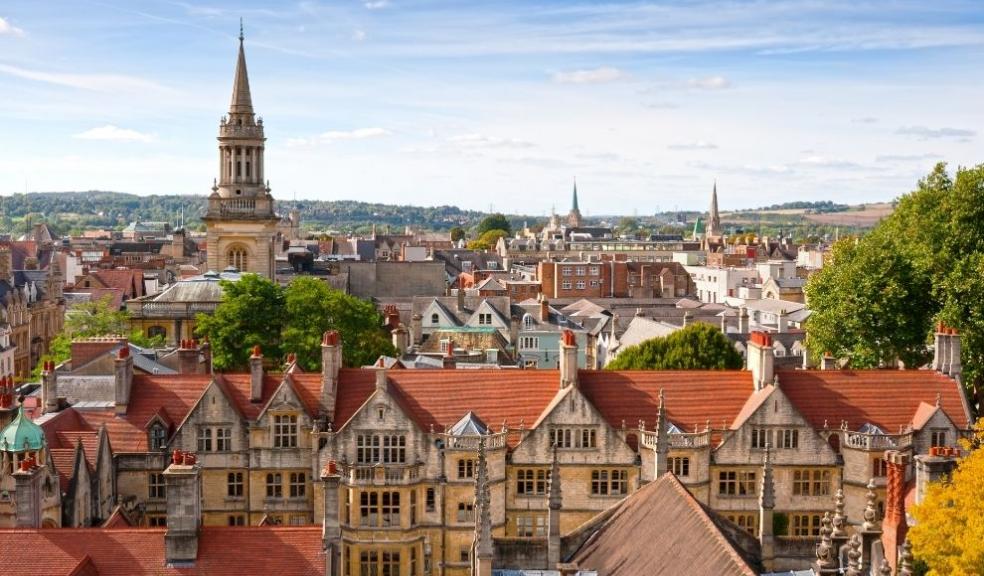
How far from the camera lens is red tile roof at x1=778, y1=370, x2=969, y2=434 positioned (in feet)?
169

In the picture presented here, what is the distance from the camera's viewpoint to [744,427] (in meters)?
50.9

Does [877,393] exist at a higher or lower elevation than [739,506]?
higher

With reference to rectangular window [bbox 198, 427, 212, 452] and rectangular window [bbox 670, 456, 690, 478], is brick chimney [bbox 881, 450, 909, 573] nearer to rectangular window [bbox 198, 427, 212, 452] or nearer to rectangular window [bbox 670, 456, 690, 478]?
rectangular window [bbox 670, 456, 690, 478]

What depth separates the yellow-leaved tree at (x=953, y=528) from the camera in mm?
31656

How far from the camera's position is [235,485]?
51281 mm

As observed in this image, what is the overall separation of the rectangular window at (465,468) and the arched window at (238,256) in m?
64.3

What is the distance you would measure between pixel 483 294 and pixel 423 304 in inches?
719

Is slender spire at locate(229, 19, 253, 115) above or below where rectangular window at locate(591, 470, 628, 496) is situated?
above

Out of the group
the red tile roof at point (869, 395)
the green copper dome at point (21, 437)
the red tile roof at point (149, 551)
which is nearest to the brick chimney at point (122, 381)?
the green copper dome at point (21, 437)

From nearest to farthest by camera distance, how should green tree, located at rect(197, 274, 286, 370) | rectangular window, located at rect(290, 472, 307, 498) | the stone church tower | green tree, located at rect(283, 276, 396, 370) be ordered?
rectangular window, located at rect(290, 472, 307, 498) → green tree, located at rect(283, 276, 396, 370) → green tree, located at rect(197, 274, 286, 370) → the stone church tower

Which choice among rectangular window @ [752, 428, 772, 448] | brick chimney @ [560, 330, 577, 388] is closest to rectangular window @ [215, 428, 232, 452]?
brick chimney @ [560, 330, 577, 388]

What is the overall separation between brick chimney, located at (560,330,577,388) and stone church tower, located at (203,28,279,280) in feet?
205

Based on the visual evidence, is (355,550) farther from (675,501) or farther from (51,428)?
(675,501)

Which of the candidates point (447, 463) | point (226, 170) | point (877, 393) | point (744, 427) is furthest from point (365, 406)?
point (226, 170)
